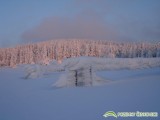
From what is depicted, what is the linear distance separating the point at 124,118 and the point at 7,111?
252 cm

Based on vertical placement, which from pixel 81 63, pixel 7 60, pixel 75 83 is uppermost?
pixel 81 63

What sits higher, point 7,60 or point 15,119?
point 15,119

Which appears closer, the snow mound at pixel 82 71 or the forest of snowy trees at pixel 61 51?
the snow mound at pixel 82 71

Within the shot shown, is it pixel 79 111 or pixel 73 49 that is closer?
pixel 79 111

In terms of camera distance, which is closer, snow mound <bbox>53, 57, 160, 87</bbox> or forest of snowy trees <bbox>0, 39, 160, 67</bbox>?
snow mound <bbox>53, 57, 160, 87</bbox>

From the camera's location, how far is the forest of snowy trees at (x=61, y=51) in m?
39.4

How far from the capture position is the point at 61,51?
48.7 meters

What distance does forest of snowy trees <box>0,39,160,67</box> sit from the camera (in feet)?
129

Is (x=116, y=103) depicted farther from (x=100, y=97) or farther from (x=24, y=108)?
(x=24, y=108)

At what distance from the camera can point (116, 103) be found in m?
5.33

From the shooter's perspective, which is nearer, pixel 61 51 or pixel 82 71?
pixel 82 71

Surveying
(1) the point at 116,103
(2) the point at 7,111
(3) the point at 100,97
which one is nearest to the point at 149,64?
(3) the point at 100,97

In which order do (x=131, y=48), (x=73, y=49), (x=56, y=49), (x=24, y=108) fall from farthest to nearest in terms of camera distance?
1. (x=56, y=49)
2. (x=73, y=49)
3. (x=131, y=48)
4. (x=24, y=108)

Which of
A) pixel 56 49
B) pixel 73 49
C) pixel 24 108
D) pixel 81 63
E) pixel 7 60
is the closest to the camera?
pixel 24 108
